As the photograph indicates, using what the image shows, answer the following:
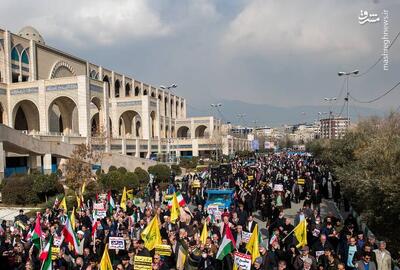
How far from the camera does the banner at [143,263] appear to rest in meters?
7.64

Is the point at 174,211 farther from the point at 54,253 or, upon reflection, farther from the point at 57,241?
the point at 54,253

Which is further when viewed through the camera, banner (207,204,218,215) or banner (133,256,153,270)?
banner (207,204,218,215)

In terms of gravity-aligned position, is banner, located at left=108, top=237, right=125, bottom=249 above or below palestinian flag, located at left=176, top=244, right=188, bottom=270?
above

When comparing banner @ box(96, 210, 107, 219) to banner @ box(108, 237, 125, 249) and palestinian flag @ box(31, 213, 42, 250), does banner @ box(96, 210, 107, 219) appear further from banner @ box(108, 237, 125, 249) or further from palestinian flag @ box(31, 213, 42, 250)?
banner @ box(108, 237, 125, 249)

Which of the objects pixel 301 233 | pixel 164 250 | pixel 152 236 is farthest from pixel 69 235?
pixel 301 233

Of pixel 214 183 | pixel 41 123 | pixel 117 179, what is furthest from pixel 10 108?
pixel 214 183

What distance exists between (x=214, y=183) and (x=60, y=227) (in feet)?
55.1

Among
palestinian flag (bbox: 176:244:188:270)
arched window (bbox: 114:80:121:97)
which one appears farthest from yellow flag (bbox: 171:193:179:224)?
arched window (bbox: 114:80:121:97)

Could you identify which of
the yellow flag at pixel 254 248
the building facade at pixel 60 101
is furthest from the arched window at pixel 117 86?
the yellow flag at pixel 254 248

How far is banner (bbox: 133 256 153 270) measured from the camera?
7.64m

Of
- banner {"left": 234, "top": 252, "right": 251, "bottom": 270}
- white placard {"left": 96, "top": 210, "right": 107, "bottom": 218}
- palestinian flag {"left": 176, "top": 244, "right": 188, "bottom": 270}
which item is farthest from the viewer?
white placard {"left": 96, "top": 210, "right": 107, "bottom": 218}

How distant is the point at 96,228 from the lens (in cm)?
1043

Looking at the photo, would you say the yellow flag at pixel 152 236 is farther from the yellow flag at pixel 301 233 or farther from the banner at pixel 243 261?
the yellow flag at pixel 301 233

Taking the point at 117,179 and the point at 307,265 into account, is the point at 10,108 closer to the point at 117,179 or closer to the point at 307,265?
the point at 117,179
